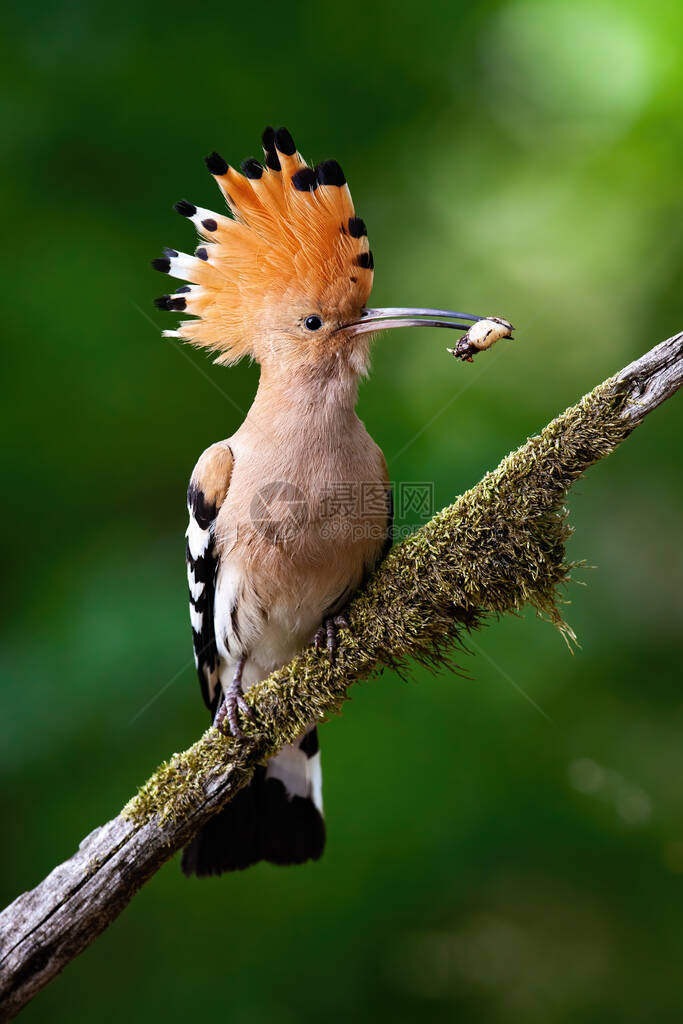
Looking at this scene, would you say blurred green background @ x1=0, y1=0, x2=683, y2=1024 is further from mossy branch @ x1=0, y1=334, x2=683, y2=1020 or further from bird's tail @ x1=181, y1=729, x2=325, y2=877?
mossy branch @ x1=0, y1=334, x2=683, y2=1020

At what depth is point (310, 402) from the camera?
1.32 metres

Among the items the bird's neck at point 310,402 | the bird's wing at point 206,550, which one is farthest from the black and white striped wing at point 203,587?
the bird's neck at point 310,402

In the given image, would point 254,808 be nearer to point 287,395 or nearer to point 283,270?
point 287,395

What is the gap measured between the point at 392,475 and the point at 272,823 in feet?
2.62

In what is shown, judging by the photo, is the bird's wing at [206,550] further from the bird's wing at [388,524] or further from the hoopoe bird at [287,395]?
the bird's wing at [388,524]

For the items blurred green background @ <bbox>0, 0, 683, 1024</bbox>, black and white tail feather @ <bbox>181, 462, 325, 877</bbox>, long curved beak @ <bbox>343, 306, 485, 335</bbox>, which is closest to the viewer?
long curved beak @ <bbox>343, 306, 485, 335</bbox>

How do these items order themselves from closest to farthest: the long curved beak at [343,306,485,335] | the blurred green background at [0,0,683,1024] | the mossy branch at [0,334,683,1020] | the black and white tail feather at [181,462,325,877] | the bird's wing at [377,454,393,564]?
1. the mossy branch at [0,334,683,1020]
2. the long curved beak at [343,306,485,335]
3. the bird's wing at [377,454,393,564]
4. the black and white tail feather at [181,462,325,877]
5. the blurred green background at [0,0,683,1024]

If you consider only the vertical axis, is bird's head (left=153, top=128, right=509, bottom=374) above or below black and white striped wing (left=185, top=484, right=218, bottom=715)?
above

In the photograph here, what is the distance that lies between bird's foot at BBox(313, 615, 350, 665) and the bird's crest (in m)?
0.46

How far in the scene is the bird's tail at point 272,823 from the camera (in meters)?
1.61

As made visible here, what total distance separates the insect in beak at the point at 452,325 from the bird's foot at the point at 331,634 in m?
0.44

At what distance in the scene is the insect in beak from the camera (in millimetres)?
1111

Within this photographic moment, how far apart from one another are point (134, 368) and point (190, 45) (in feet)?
2.66

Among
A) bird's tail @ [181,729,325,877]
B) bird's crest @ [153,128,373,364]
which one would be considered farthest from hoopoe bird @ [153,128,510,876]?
bird's tail @ [181,729,325,877]
